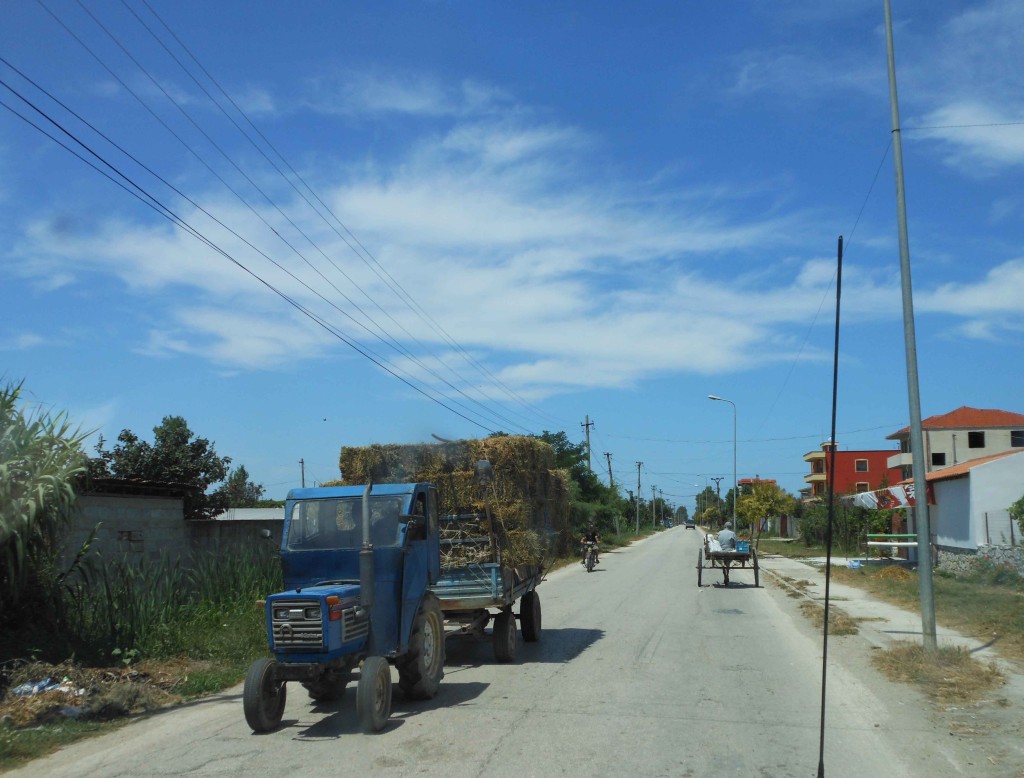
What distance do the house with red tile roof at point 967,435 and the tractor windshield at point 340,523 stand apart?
5287 centimetres

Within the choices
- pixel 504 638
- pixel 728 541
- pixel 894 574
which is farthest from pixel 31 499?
pixel 894 574

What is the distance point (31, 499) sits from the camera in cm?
995

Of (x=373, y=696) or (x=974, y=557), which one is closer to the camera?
(x=373, y=696)

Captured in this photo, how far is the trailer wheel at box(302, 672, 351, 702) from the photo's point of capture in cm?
840

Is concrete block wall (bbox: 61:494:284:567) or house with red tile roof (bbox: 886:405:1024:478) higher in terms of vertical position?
house with red tile roof (bbox: 886:405:1024:478)

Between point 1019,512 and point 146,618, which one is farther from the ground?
point 1019,512

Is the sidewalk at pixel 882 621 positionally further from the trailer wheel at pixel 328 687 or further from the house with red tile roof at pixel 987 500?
the trailer wheel at pixel 328 687

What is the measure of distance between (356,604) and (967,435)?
59228mm

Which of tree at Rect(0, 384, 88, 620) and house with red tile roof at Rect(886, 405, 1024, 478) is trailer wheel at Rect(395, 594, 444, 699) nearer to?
tree at Rect(0, 384, 88, 620)

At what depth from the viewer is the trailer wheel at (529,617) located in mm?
13766

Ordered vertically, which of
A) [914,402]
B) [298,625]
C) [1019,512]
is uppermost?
[914,402]

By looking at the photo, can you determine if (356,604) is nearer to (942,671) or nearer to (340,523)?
(340,523)

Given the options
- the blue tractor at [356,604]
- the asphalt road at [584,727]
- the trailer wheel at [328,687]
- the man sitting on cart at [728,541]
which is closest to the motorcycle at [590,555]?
the man sitting on cart at [728,541]

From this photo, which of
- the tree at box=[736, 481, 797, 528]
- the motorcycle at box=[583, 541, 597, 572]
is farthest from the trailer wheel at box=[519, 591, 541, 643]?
the tree at box=[736, 481, 797, 528]
